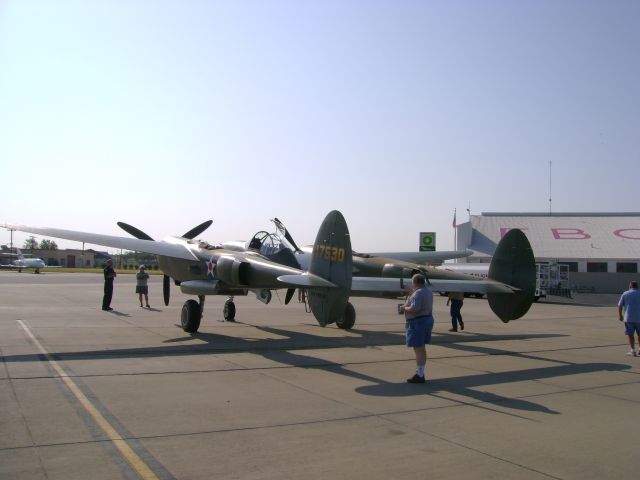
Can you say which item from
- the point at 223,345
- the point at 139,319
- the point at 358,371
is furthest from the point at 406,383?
the point at 139,319

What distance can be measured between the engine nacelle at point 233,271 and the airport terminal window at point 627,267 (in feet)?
145

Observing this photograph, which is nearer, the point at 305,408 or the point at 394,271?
the point at 305,408

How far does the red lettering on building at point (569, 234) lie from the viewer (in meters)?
51.7

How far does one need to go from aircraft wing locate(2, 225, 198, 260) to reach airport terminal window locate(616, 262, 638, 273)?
145ft

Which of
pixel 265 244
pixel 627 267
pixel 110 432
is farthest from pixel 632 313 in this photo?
pixel 627 267

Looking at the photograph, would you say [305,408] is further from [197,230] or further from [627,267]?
[627,267]

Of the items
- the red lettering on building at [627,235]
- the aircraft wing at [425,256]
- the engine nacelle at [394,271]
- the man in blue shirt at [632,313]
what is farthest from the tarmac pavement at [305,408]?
the red lettering on building at [627,235]

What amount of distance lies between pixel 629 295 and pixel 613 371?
303 centimetres

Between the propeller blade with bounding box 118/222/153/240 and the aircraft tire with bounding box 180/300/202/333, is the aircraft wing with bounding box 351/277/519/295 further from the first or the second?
the propeller blade with bounding box 118/222/153/240

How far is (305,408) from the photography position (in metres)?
7.15

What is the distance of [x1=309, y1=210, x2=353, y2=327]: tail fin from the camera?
11539 mm

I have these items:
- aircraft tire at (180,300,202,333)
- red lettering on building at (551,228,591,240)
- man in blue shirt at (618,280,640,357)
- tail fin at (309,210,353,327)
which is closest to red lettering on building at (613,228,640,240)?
red lettering on building at (551,228,591,240)

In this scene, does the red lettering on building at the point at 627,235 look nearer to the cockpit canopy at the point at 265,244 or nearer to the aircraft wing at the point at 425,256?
the aircraft wing at the point at 425,256

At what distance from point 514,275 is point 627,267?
4210 centimetres
